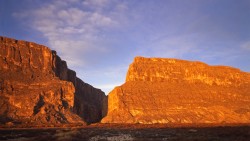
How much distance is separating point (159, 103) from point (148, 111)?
7.50 meters

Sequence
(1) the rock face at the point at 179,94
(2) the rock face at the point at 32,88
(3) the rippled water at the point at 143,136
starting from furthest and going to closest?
(1) the rock face at the point at 179,94 < (2) the rock face at the point at 32,88 < (3) the rippled water at the point at 143,136

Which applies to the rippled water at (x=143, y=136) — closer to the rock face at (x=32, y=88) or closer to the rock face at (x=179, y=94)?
the rock face at (x=32, y=88)

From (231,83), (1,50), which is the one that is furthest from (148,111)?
(1,50)

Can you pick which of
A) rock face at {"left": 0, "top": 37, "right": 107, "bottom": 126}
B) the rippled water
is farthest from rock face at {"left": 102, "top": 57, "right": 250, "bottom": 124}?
the rippled water

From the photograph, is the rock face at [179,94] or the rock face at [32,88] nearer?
the rock face at [32,88]

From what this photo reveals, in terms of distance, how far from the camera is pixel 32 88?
340 ft

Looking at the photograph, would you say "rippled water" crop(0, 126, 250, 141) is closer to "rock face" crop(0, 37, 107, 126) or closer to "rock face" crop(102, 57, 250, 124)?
"rock face" crop(0, 37, 107, 126)

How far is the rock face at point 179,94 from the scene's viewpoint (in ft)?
365

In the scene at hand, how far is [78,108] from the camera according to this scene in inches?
5335

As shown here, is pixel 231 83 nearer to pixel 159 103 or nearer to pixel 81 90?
pixel 159 103

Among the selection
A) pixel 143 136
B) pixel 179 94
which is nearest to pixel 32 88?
pixel 179 94

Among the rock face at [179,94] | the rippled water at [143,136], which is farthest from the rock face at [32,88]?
the rippled water at [143,136]

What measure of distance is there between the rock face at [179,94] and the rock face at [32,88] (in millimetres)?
16997

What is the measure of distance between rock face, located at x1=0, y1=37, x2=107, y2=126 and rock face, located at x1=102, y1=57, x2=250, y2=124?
55.8 feet
